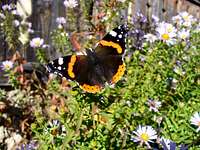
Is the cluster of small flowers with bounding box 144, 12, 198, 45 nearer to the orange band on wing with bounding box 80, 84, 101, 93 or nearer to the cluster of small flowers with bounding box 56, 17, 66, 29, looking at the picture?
the cluster of small flowers with bounding box 56, 17, 66, 29

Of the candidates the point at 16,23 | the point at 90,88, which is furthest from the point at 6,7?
the point at 90,88

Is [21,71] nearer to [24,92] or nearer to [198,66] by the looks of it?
[24,92]

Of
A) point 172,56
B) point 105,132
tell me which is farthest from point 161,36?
point 105,132

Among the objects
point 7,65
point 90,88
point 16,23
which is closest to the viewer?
point 90,88

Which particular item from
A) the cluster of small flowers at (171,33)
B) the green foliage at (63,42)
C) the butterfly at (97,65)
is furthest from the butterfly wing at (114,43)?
the green foliage at (63,42)

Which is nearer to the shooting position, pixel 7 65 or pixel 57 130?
pixel 57 130

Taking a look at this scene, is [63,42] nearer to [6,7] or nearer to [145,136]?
[6,7]

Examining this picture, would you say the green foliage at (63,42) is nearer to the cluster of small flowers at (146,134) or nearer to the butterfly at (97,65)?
the butterfly at (97,65)
